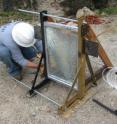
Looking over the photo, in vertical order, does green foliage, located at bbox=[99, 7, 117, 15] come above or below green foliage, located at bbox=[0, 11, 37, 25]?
above

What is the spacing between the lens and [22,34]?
12.4 feet

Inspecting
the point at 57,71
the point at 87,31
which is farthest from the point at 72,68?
the point at 87,31

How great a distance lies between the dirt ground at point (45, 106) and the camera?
11.0 feet

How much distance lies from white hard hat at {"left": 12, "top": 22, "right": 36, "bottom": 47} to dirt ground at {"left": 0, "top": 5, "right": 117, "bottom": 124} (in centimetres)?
63

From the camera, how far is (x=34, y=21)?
260 inches

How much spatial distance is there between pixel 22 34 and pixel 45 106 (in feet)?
3.18

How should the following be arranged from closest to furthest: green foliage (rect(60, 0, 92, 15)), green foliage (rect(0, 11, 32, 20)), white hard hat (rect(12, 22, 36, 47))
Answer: white hard hat (rect(12, 22, 36, 47)) → green foliage (rect(60, 0, 92, 15)) → green foliage (rect(0, 11, 32, 20))

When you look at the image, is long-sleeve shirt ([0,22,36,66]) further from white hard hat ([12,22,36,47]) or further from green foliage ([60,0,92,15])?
green foliage ([60,0,92,15])

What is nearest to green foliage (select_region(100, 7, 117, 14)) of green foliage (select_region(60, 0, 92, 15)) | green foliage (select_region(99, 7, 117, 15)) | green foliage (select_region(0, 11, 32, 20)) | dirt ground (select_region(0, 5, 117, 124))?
green foliage (select_region(99, 7, 117, 15))

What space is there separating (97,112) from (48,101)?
25.6 inches

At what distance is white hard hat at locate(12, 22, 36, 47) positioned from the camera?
3.78 metres

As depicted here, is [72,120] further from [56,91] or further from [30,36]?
[30,36]

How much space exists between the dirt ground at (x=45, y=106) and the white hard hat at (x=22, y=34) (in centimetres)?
63

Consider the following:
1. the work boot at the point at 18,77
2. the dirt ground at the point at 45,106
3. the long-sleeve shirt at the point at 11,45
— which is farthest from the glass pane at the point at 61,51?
the work boot at the point at 18,77
